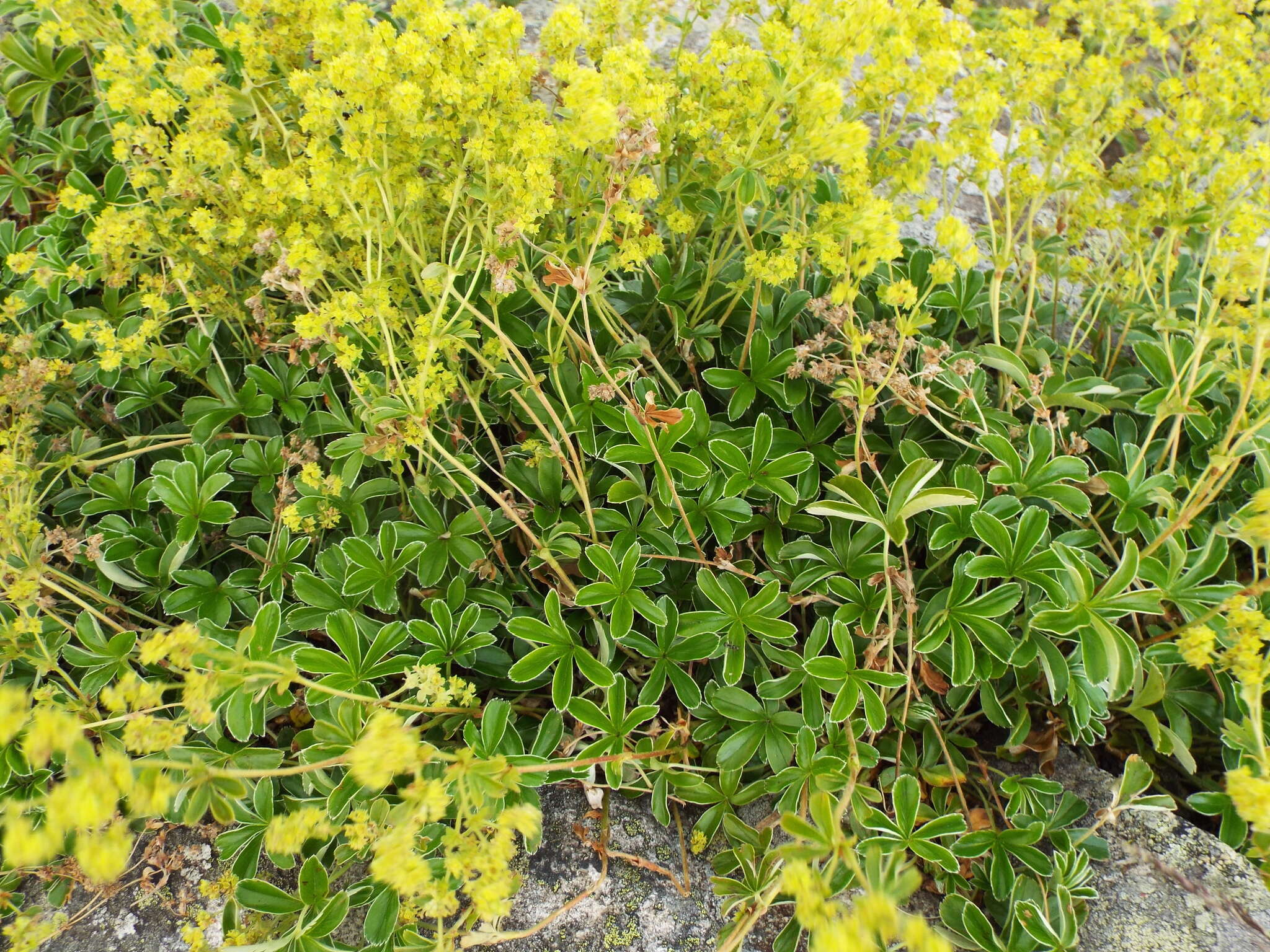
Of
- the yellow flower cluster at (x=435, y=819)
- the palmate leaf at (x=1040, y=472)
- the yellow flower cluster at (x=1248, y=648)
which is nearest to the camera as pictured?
the yellow flower cluster at (x=435, y=819)

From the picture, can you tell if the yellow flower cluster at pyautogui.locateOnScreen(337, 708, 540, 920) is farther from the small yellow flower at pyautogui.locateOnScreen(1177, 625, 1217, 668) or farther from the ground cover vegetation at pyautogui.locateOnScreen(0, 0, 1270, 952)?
the small yellow flower at pyautogui.locateOnScreen(1177, 625, 1217, 668)

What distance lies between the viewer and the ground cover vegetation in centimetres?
142

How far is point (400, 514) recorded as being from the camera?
1863mm

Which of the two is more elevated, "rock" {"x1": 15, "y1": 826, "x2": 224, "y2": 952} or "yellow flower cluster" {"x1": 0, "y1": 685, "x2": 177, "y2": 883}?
"yellow flower cluster" {"x1": 0, "y1": 685, "x2": 177, "y2": 883}

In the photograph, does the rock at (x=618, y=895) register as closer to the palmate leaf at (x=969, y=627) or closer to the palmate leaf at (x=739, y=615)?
the palmate leaf at (x=739, y=615)

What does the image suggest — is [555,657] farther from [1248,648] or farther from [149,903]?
[1248,648]

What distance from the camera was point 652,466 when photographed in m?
1.85

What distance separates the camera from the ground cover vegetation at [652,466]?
4.67 feet

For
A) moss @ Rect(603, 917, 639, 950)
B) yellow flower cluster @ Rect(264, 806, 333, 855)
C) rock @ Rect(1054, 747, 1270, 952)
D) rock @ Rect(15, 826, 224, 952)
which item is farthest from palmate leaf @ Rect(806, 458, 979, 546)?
rock @ Rect(15, 826, 224, 952)

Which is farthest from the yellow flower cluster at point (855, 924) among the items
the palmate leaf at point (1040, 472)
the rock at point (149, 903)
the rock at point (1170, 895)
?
the rock at point (149, 903)

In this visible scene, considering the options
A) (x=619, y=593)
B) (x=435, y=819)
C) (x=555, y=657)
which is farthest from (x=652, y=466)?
(x=435, y=819)

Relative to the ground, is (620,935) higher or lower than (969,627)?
lower

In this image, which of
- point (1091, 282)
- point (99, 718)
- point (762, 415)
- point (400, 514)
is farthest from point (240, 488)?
Answer: point (1091, 282)

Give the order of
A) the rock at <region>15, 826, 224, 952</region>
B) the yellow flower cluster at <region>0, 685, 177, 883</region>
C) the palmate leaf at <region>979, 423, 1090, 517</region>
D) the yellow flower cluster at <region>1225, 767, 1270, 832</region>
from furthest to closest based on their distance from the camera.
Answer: the palmate leaf at <region>979, 423, 1090, 517</region>
the rock at <region>15, 826, 224, 952</region>
the yellow flower cluster at <region>1225, 767, 1270, 832</region>
the yellow flower cluster at <region>0, 685, 177, 883</region>
